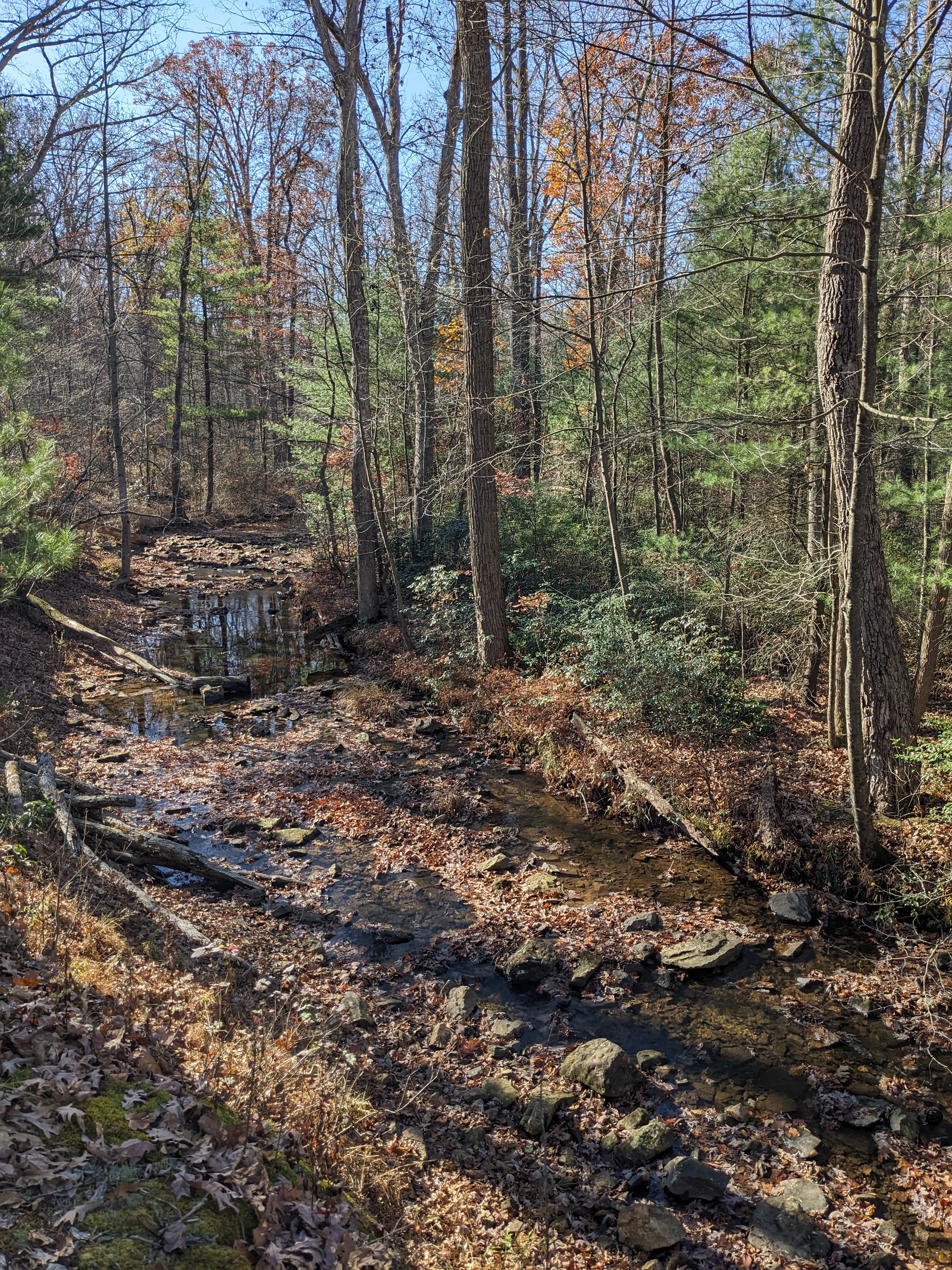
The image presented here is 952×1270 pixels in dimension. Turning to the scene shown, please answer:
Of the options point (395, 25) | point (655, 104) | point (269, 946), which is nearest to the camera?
point (269, 946)

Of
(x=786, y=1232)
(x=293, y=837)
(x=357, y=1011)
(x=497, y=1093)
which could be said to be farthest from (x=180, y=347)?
(x=786, y=1232)

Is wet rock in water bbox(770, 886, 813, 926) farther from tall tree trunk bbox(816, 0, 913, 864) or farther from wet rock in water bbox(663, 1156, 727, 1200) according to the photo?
wet rock in water bbox(663, 1156, 727, 1200)

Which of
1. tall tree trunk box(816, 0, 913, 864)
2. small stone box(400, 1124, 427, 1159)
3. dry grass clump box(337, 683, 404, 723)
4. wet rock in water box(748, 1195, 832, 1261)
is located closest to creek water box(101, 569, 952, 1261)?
wet rock in water box(748, 1195, 832, 1261)

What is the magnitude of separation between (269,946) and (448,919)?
1.76 meters

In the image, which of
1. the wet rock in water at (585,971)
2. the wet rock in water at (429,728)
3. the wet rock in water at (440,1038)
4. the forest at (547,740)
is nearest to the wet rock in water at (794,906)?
the forest at (547,740)

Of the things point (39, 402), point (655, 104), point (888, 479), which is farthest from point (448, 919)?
point (39, 402)

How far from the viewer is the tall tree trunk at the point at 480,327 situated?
11430 mm

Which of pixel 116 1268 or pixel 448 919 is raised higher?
pixel 116 1268

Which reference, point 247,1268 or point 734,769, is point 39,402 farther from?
point 247,1268

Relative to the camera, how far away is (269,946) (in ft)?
22.2

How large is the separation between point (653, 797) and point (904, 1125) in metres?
4.40

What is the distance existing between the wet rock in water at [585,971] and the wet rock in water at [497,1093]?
134 cm

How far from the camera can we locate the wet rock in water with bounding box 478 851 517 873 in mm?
8391

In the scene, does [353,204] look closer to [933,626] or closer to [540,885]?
[933,626]
